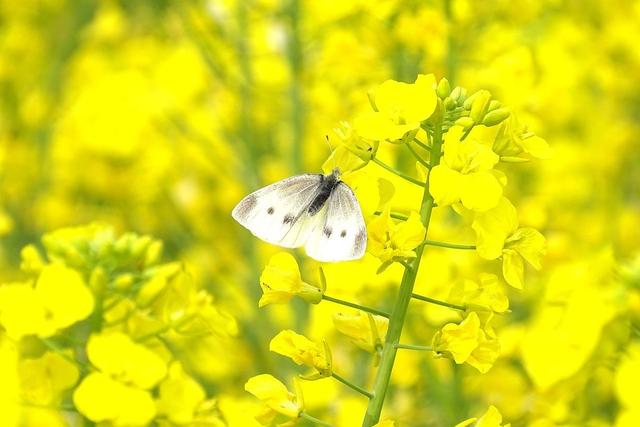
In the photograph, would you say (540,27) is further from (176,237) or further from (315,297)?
(315,297)

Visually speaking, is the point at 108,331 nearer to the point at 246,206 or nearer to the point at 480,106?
the point at 246,206

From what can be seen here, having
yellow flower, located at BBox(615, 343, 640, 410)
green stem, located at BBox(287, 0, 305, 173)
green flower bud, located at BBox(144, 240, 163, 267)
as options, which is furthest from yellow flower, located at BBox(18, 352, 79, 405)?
green stem, located at BBox(287, 0, 305, 173)

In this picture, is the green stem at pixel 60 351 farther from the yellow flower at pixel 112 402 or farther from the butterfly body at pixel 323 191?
the butterfly body at pixel 323 191

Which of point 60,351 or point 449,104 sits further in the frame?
point 60,351

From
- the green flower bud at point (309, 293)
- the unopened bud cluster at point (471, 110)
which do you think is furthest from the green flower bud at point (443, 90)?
the green flower bud at point (309, 293)

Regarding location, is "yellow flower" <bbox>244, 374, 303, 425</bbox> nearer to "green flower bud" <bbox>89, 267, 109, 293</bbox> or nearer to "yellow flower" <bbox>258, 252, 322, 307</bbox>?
"yellow flower" <bbox>258, 252, 322, 307</bbox>

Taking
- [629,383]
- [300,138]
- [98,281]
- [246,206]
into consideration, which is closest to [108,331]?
[98,281]
